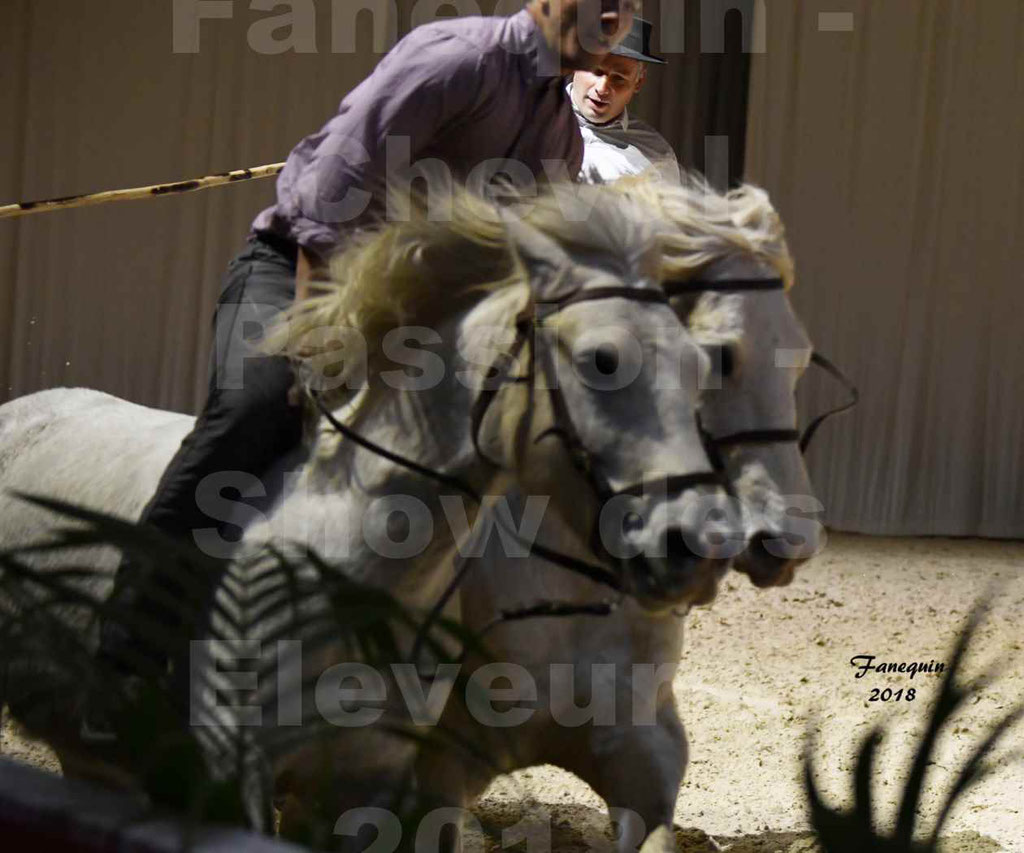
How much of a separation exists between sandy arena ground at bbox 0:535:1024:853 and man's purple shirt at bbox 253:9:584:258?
127 centimetres

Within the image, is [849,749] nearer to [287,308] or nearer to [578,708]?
[578,708]

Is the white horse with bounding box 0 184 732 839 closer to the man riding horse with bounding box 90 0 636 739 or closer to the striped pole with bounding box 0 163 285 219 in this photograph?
the man riding horse with bounding box 90 0 636 739

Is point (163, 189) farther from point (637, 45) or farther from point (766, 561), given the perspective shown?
point (766, 561)

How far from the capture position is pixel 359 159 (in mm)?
2430

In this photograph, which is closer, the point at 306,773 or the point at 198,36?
the point at 306,773

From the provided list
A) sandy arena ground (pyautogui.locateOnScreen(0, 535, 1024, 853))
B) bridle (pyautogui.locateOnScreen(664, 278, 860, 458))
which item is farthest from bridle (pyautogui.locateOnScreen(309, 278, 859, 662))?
sandy arena ground (pyautogui.locateOnScreen(0, 535, 1024, 853))

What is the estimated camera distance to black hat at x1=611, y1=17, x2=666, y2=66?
4.21 m

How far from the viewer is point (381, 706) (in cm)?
224

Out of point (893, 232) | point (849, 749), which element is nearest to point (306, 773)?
point (849, 749)

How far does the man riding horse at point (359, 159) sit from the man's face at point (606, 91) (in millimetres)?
1604

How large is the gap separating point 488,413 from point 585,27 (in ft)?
2.43

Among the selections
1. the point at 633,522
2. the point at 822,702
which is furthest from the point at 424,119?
the point at 822,702

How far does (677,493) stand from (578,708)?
0.96m

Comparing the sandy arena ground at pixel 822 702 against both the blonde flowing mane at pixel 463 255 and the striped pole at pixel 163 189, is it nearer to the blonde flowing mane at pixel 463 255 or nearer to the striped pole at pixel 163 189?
the blonde flowing mane at pixel 463 255
